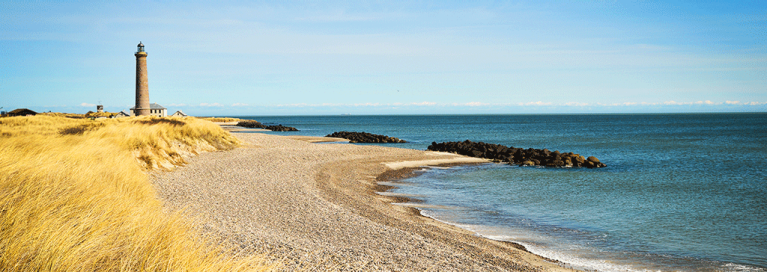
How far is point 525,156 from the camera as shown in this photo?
32.4 meters

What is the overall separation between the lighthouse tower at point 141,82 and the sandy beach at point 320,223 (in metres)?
38.9

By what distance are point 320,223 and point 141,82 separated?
2016 inches

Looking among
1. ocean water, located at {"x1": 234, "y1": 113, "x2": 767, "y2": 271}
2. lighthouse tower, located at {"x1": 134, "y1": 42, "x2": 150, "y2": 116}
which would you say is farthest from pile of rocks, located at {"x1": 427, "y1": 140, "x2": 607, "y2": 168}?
lighthouse tower, located at {"x1": 134, "y1": 42, "x2": 150, "y2": 116}

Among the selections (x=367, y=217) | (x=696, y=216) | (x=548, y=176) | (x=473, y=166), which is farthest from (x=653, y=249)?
(x=473, y=166)

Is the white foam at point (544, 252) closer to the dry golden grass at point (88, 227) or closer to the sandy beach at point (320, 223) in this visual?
the sandy beach at point (320, 223)

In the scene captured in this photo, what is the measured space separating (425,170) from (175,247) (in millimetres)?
21738

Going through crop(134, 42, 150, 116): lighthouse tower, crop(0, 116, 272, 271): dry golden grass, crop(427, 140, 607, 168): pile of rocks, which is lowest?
crop(427, 140, 607, 168): pile of rocks

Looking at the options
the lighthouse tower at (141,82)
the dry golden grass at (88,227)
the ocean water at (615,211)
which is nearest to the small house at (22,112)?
the lighthouse tower at (141,82)

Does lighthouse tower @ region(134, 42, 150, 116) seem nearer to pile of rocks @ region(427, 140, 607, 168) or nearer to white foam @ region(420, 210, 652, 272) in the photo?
pile of rocks @ region(427, 140, 607, 168)

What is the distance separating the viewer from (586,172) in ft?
88.2

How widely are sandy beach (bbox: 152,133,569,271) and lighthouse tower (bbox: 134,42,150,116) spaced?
38.9 metres

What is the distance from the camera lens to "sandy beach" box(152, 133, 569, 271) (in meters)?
8.04

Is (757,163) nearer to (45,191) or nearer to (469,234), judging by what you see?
(469,234)

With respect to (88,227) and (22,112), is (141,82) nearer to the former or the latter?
(22,112)
